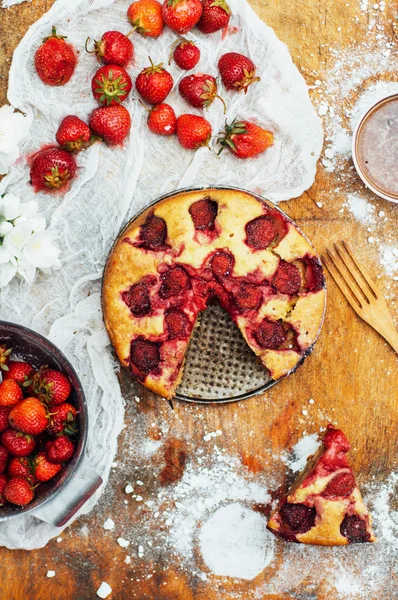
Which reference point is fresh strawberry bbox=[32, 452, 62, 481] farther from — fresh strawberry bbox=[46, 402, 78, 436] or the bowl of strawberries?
fresh strawberry bbox=[46, 402, 78, 436]

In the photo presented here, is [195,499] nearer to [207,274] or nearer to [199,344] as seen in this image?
[199,344]

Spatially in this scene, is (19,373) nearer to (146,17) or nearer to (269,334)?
(269,334)

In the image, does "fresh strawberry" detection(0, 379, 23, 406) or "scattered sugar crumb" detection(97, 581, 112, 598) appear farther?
"scattered sugar crumb" detection(97, 581, 112, 598)

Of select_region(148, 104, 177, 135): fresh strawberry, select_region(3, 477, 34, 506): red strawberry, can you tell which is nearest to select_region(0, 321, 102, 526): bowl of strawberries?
select_region(3, 477, 34, 506): red strawberry

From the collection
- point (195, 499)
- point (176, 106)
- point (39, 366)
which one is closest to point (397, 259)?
point (176, 106)

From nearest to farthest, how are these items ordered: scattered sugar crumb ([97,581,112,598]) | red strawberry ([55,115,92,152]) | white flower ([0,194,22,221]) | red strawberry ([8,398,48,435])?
red strawberry ([8,398,48,435]) < white flower ([0,194,22,221]) < red strawberry ([55,115,92,152]) < scattered sugar crumb ([97,581,112,598])

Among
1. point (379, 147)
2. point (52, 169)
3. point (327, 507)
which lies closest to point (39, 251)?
point (52, 169)
